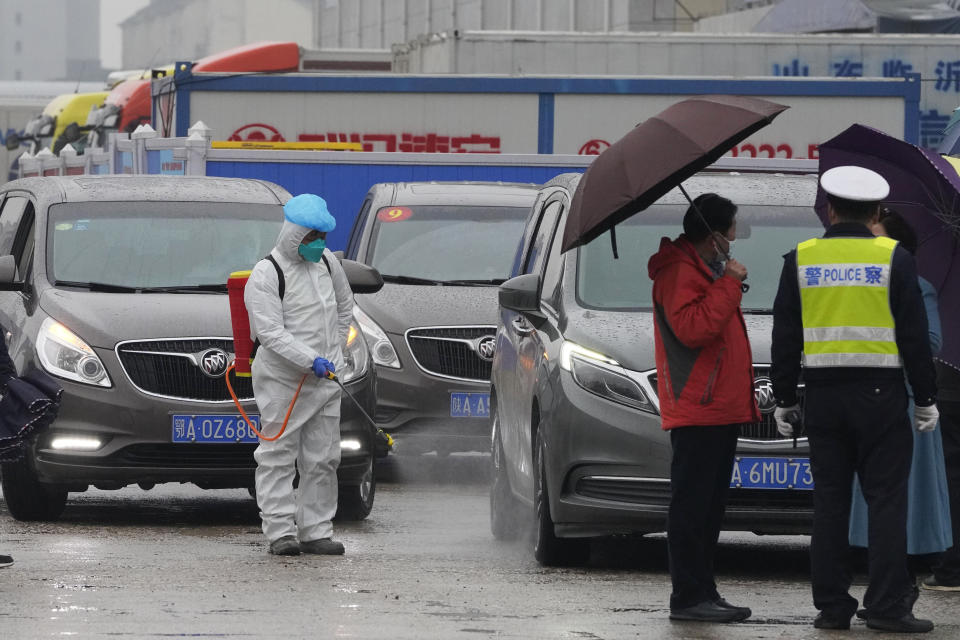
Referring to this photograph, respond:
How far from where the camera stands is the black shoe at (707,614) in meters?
7.53

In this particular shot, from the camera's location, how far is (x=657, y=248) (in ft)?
31.9

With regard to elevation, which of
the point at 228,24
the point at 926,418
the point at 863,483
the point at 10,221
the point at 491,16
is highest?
the point at 228,24

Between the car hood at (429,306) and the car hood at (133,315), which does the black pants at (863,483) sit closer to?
the car hood at (133,315)

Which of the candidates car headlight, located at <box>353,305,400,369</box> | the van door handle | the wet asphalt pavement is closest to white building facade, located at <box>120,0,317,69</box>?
car headlight, located at <box>353,305,400,369</box>

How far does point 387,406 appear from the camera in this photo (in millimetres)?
13273

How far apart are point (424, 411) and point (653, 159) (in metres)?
5.79

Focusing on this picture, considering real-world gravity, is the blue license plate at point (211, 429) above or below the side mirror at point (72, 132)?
below

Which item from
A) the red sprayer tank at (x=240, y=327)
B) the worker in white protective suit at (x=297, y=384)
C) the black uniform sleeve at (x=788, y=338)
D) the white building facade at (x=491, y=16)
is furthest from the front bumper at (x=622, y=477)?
the white building facade at (x=491, y=16)

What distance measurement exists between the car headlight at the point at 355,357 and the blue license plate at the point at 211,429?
1.84ft

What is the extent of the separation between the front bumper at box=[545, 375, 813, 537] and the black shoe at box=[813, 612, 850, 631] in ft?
4.30

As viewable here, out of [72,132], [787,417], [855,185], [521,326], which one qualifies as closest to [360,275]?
[521,326]

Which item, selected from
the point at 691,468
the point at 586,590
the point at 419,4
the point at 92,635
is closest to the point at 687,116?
the point at 691,468

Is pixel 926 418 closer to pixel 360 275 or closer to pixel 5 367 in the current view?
pixel 5 367

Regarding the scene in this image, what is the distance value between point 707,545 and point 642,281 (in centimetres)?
208
